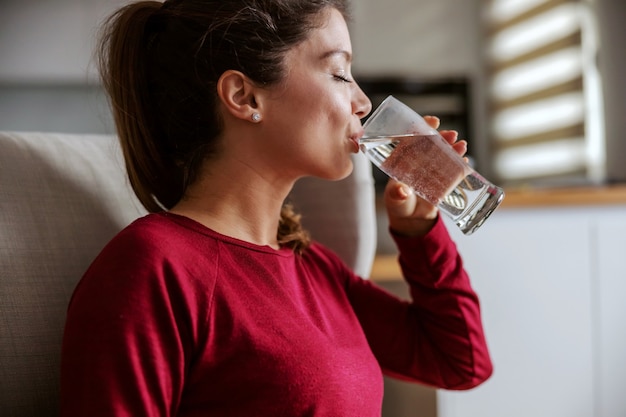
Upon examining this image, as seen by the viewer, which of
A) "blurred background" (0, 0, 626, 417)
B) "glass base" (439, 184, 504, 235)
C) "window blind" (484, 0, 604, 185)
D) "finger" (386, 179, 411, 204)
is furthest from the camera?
"window blind" (484, 0, 604, 185)

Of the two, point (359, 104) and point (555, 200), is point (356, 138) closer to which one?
point (359, 104)

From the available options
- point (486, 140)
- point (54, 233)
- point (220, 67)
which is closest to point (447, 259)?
point (220, 67)

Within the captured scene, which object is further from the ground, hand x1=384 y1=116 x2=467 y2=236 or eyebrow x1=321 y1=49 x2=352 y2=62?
eyebrow x1=321 y1=49 x2=352 y2=62

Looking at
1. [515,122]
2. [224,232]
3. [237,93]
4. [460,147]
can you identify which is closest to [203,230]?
[224,232]

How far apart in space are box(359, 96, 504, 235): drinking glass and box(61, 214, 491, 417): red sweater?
18 centimetres

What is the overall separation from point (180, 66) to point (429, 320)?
523 mm

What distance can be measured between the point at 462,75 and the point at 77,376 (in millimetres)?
3384

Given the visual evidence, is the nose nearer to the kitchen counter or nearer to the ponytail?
the ponytail

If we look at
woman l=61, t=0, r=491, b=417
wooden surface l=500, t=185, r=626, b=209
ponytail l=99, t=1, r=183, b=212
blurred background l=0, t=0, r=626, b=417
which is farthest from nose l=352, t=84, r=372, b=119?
wooden surface l=500, t=185, r=626, b=209

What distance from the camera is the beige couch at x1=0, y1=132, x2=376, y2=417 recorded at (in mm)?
812

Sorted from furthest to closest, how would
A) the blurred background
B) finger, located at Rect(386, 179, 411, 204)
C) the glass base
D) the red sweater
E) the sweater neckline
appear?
the blurred background
finger, located at Rect(386, 179, 411, 204)
the glass base
the sweater neckline
the red sweater

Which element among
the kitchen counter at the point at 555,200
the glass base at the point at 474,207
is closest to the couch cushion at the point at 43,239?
the glass base at the point at 474,207

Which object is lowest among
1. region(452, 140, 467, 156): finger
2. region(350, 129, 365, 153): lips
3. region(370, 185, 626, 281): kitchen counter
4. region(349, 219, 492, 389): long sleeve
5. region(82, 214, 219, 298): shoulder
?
region(349, 219, 492, 389): long sleeve

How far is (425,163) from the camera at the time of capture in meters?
0.88
